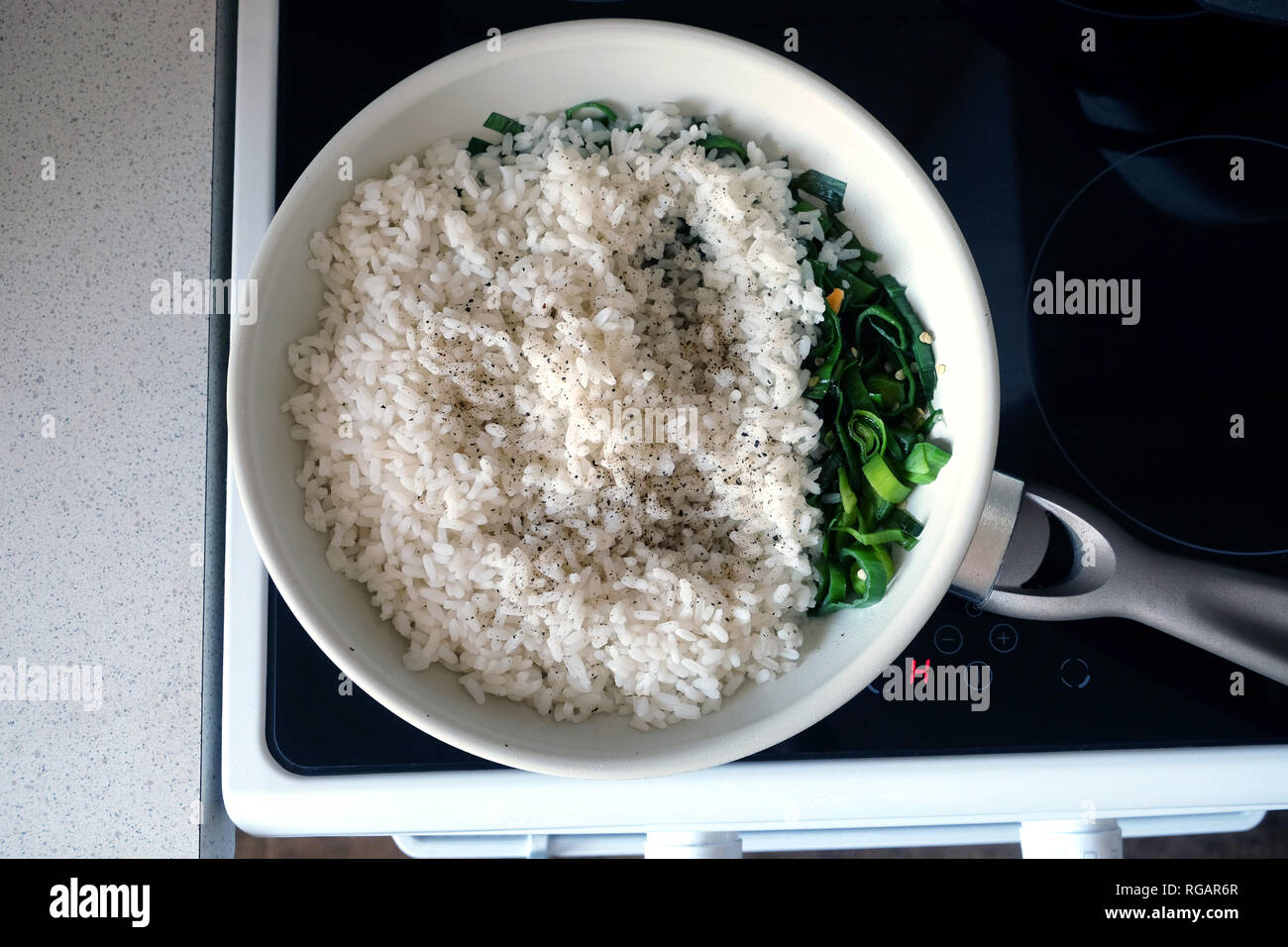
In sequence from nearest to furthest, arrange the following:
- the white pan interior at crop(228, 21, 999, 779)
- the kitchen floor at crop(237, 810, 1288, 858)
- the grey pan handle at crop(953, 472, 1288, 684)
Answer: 1. the white pan interior at crop(228, 21, 999, 779)
2. the grey pan handle at crop(953, 472, 1288, 684)
3. the kitchen floor at crop(237, 810, 1288, 858)

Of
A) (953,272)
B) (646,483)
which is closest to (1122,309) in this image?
(953,272)

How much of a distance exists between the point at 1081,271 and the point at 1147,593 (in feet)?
1.28

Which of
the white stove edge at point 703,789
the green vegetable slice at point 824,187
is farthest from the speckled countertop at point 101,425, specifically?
the green vegetable slice at point 824,187

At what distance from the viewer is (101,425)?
1146 mm

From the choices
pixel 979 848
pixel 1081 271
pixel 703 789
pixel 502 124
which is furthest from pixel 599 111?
pixel 979 848

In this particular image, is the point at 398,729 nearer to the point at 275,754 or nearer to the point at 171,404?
the point at 275,754

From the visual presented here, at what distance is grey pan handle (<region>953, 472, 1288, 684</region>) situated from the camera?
105cm

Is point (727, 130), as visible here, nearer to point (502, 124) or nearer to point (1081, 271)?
point (502, 124)

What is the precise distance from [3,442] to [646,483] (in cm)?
78

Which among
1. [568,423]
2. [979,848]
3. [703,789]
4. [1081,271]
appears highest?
[1081,271]

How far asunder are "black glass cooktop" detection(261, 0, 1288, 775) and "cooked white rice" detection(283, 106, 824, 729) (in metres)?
0.17

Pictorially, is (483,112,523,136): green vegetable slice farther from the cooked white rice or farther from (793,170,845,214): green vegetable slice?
(793,170,845,214): green vegetable slice

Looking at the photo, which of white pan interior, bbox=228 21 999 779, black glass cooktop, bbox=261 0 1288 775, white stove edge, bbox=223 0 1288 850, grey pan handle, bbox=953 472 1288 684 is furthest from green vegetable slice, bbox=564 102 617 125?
grey pan handle, bbox=953 472 1288 684

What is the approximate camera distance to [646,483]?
1.05 m
